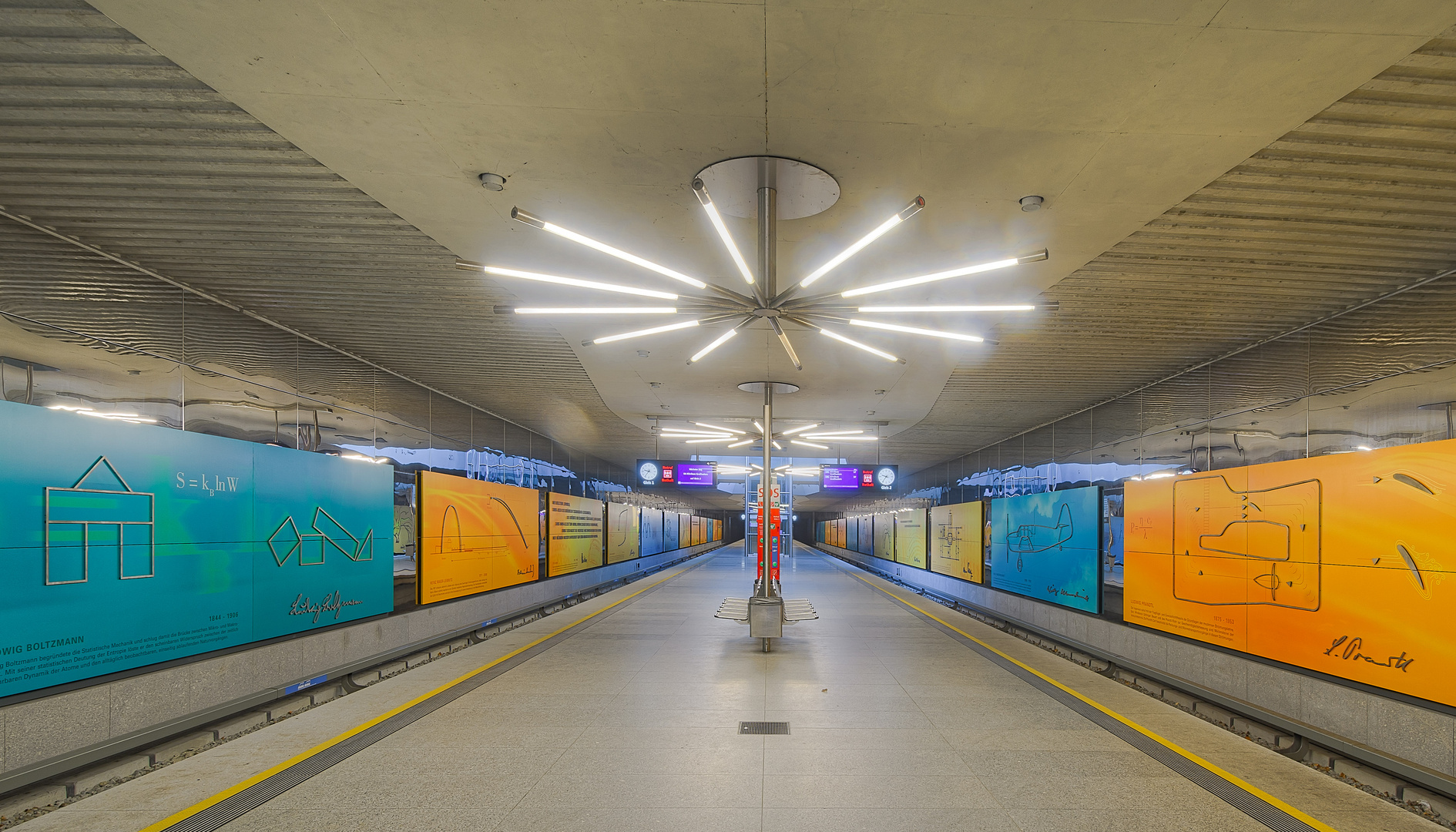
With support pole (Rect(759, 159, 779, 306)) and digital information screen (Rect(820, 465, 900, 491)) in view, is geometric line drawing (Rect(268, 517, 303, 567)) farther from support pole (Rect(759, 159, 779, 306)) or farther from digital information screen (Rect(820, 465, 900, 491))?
digital information screen (Rect(820, 465, 900, 491))

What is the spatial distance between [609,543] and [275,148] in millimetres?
17504

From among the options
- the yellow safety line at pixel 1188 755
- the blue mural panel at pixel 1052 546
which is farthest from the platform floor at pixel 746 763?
the blue mural panel at pixel 1052 546

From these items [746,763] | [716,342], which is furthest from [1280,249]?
[746,763]

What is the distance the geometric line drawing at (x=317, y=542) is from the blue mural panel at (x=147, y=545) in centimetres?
2

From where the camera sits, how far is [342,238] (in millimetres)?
5391

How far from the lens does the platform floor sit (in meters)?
4.08

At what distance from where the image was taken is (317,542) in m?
7.83

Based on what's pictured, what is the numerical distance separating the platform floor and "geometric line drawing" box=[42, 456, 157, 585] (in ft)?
4.99

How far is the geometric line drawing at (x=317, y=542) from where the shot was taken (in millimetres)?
7223

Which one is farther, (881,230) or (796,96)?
(881,230)

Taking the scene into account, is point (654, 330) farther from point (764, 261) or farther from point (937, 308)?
→ point (937, 308)
